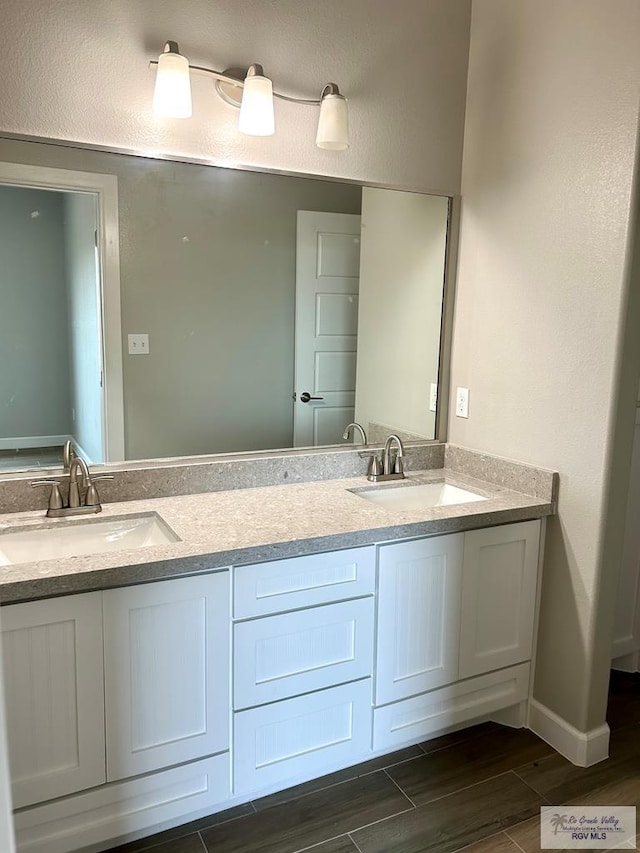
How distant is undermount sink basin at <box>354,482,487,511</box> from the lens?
2.32m

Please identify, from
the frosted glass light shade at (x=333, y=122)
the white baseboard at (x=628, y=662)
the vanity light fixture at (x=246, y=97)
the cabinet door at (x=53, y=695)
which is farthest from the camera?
the white baseboard at (x=628, y=662)

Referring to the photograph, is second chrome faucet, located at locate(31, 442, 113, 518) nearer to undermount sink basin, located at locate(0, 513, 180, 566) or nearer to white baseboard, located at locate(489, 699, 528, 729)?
undermount sink basin, located at locate(0, 513, 180, 566)

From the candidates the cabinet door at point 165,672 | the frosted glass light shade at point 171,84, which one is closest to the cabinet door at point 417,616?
the cabinet door at point 165,672

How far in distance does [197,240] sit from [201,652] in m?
1.25

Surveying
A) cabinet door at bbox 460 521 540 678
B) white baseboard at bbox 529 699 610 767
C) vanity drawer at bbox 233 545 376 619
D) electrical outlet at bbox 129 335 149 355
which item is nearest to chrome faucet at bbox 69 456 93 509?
electrical outlet at bbox 129 335 149 355

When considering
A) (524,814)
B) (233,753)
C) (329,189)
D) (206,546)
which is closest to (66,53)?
(329,189)

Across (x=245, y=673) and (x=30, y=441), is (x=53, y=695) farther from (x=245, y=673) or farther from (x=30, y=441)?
(x=30, y=441)

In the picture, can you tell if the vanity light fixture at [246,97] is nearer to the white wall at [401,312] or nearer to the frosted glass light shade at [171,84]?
the frosted glass light shade at [171,84]

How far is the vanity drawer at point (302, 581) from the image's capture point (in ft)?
5.61

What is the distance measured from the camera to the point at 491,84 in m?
2.29

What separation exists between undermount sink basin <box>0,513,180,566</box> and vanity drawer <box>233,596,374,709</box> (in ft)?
1.12

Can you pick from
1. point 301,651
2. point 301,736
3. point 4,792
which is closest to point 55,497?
point 301,651

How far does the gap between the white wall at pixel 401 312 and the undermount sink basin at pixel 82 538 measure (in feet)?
2.99

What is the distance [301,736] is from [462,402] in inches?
51.4
